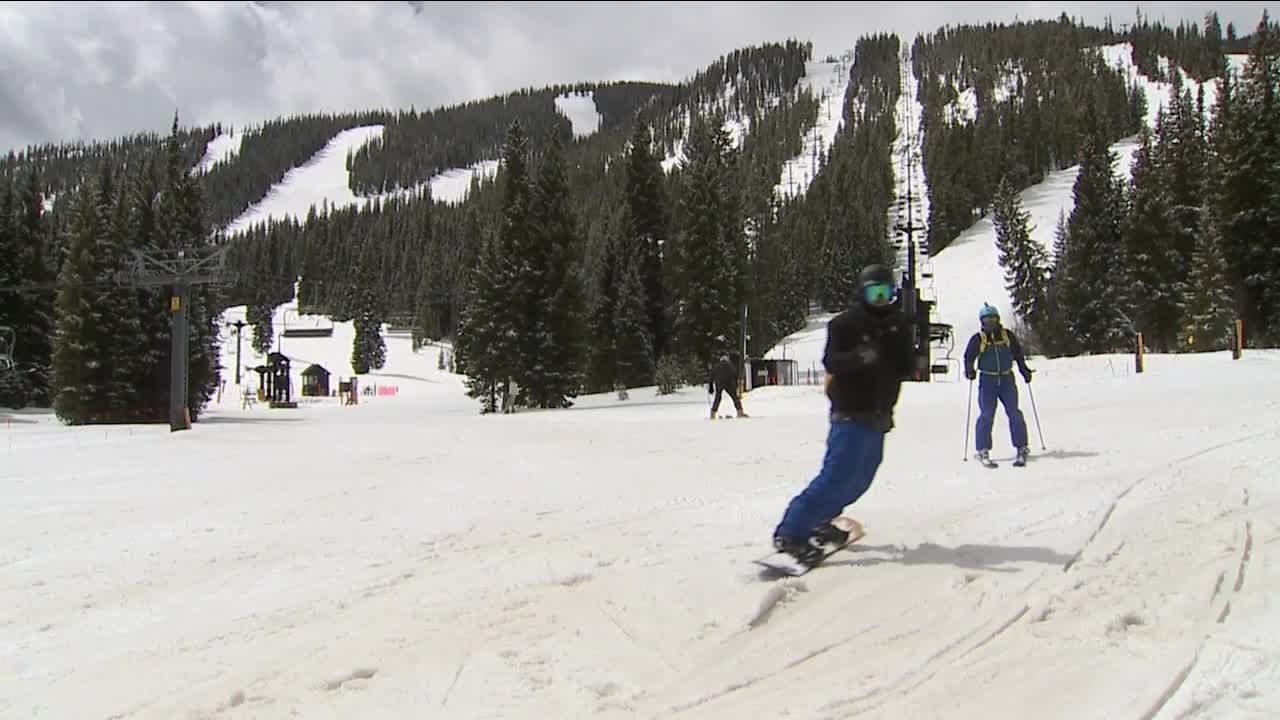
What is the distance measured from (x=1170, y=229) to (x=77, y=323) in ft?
199

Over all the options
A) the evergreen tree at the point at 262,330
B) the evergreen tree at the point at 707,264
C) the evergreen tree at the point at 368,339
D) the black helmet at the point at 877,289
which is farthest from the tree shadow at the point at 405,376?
the black helmet at the point at 877,289

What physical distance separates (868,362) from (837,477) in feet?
2.36

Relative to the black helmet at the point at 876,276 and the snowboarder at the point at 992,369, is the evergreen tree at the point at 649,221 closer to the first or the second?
the snowboarder at the point at 992,369

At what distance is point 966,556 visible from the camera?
486 centimetres

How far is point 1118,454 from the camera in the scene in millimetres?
9586

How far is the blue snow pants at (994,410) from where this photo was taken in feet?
30.3

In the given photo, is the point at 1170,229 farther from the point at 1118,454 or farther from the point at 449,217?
the point at 449,217

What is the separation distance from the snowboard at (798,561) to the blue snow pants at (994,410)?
15.8 feet

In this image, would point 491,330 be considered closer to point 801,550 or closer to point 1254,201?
point 801,550

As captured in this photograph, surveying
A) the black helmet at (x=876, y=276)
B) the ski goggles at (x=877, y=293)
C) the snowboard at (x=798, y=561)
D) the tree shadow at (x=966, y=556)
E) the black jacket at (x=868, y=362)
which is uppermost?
the black helmet at (x=876, y=276)

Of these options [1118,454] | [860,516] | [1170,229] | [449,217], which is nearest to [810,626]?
[860,516]

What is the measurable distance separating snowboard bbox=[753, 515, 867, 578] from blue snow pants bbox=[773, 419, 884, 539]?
0.16m

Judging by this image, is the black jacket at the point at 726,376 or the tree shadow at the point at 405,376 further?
the tree shadow at the point at 405,376

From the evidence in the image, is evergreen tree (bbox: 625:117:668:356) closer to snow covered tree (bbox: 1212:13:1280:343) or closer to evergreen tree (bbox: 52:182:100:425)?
evergreen tree (bbox: 52:182:100:425)
